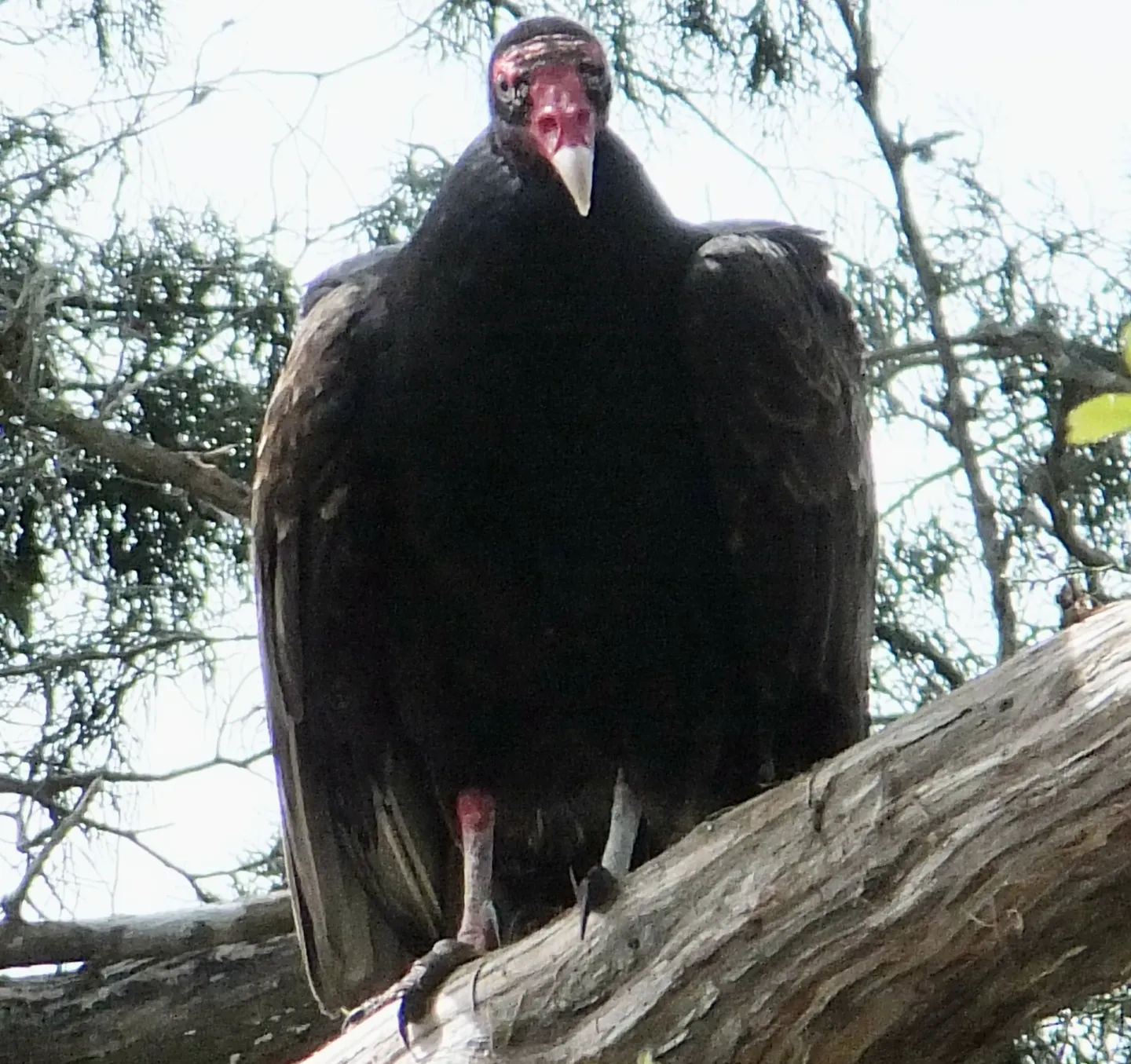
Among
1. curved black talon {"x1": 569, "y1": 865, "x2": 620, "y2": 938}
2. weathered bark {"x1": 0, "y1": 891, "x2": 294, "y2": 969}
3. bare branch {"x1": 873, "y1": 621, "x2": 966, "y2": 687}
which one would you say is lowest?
curved black talon {"x1": 569, "y1": 865, "x2": 620, "y2": 938}

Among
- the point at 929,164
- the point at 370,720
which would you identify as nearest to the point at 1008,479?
the point at 929,164

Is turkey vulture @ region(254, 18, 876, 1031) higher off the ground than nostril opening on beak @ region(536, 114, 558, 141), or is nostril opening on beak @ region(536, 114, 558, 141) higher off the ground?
nostril opening on beak @ region(536, 114, 558, 141)

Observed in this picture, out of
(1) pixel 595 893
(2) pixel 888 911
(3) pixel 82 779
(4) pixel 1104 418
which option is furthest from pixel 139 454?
(4) pixel 1104 418

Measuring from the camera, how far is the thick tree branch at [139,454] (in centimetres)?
319

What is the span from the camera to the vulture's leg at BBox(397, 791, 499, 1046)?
2172 millimetres

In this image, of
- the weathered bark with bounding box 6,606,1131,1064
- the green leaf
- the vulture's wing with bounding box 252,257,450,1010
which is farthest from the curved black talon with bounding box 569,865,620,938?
the green leaf

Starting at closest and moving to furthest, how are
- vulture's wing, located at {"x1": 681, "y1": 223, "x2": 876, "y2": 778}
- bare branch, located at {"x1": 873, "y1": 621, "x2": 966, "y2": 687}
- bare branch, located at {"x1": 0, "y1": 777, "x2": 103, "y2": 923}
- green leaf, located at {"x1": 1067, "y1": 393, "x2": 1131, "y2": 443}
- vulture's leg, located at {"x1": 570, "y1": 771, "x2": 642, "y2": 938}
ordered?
green leaf, located at {"x1": 1067, "y1": 393, "x2": 1131, "y2": 443}
vulture's wing, located at {"x1": 681, "y1": 223, "x2": 876, "y2": 778}
vulture's leg, located at {"x1": 570, "y1": 771, "x2": 642, "y2": 938}
bare branch, located at {"x1": 0, "y1": 777, "x2": 103, "y2": 923}
bare branch, located at {"x1": 873, "y1": 621, "x2": 966, "y2": 687}

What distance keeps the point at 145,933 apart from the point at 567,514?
127 cm

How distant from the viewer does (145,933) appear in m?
3.00

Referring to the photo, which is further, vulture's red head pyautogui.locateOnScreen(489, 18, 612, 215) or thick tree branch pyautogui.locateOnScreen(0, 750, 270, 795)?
thick tree branch pyautogui.locateOnScreen(0, 750, 270, 795)

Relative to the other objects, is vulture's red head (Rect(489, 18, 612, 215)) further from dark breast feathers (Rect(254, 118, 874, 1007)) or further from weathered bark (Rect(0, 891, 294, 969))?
weathered bark (Rect(0, 891, 294, 969))

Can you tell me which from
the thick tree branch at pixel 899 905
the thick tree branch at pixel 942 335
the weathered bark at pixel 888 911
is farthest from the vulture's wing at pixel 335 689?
the thick tree branch at pixel 942 335

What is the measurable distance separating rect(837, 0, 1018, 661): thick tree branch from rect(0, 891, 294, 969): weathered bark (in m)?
1.49

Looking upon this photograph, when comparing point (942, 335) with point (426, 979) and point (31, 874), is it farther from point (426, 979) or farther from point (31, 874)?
point (31, 874)
